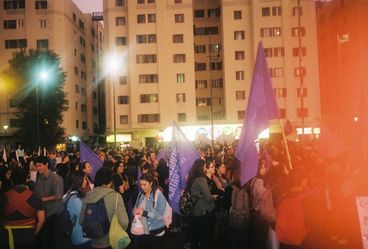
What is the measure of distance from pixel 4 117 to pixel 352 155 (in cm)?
5523

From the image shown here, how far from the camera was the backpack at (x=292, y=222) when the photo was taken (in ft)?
20.2

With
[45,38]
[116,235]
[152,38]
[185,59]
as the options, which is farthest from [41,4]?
[116,235]

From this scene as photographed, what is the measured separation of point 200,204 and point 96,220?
9.90ft

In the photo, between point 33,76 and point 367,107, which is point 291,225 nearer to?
point 367,107

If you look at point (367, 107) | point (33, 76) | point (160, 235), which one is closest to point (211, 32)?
point (33, 76)

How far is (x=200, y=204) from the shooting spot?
820 cm

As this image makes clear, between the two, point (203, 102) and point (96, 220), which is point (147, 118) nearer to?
point (203, 102)

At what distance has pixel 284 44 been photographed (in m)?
55.7

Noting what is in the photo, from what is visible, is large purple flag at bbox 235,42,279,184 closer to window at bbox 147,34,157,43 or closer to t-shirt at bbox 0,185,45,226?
t-shirt at bbox 0,185,45,226

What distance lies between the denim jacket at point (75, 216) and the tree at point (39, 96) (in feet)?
130

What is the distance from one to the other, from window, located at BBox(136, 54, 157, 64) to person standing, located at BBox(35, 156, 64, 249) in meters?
49.2

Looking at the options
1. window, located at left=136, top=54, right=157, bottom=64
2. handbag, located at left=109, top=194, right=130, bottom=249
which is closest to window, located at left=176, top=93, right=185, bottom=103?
window, located at left=136, top=54, right=157, bottom=64

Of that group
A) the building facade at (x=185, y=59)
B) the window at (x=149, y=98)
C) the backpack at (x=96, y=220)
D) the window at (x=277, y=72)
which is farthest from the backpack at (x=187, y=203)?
the window at (x=277, y=72)

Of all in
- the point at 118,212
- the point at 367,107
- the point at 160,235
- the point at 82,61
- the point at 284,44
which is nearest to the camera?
the point at 118,212
